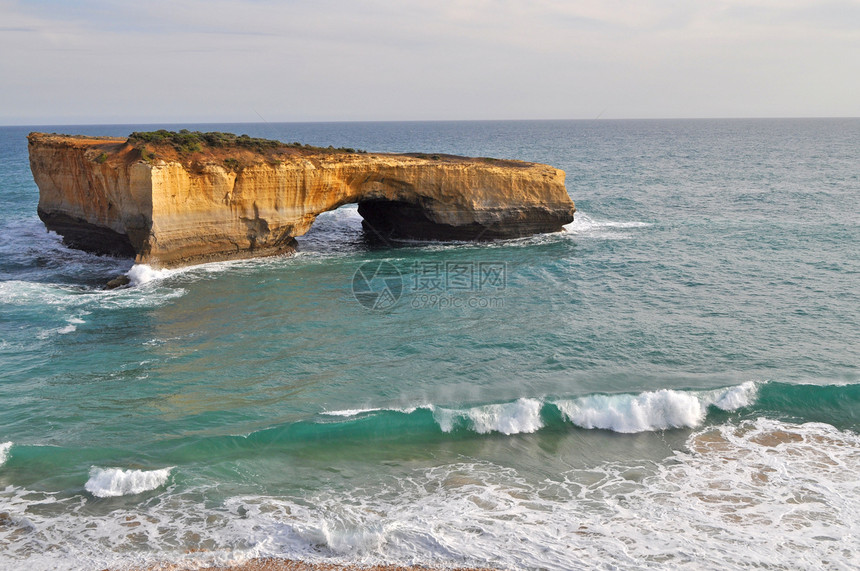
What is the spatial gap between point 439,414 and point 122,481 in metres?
6.86

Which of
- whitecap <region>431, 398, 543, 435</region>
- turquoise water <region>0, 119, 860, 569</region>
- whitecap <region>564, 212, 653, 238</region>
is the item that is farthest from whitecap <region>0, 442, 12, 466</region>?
whitecap <region>564, 212, 653, 238</region>

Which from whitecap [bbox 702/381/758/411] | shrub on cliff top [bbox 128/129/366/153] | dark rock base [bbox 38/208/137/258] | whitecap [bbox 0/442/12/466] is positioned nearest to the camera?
whitecap [bbox 0/442/12/466]

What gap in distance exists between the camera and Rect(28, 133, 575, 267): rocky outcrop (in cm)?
2506

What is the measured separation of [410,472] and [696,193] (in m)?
41.1

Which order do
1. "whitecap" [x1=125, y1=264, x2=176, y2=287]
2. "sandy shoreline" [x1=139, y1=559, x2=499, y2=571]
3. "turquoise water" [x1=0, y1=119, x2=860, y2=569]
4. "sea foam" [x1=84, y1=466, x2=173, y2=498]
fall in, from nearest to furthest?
"sandy shoreline" [x1=139, y1=559, x2=499, y2=571], "turquoise water" [x1=0, y1=119, x2=860, y2=569], "sea foam" [x1=84, y1=466, x2=173, y2=498], "whitecap" [x1=125, y1=264, x2=176, y2=287]

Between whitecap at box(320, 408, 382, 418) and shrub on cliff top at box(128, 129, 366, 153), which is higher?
shrub on cliff top at box(128, 129, 366, 153)

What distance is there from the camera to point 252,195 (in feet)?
88.1

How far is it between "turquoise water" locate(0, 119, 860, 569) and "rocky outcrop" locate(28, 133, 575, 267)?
6.45ft

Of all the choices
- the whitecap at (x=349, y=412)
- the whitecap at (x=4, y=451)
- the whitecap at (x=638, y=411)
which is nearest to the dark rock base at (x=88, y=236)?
the whitecap at (x=4, y=451)

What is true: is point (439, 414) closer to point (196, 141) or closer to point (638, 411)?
point (638, 411)

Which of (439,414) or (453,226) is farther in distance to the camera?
(453,226)

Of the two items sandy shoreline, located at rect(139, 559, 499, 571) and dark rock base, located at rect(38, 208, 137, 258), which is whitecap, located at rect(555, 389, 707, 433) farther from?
dark rock base, located at rect(38, 208, 137, 258)

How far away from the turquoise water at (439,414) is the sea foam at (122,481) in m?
0.05

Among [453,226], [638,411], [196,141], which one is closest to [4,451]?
[638,411]
